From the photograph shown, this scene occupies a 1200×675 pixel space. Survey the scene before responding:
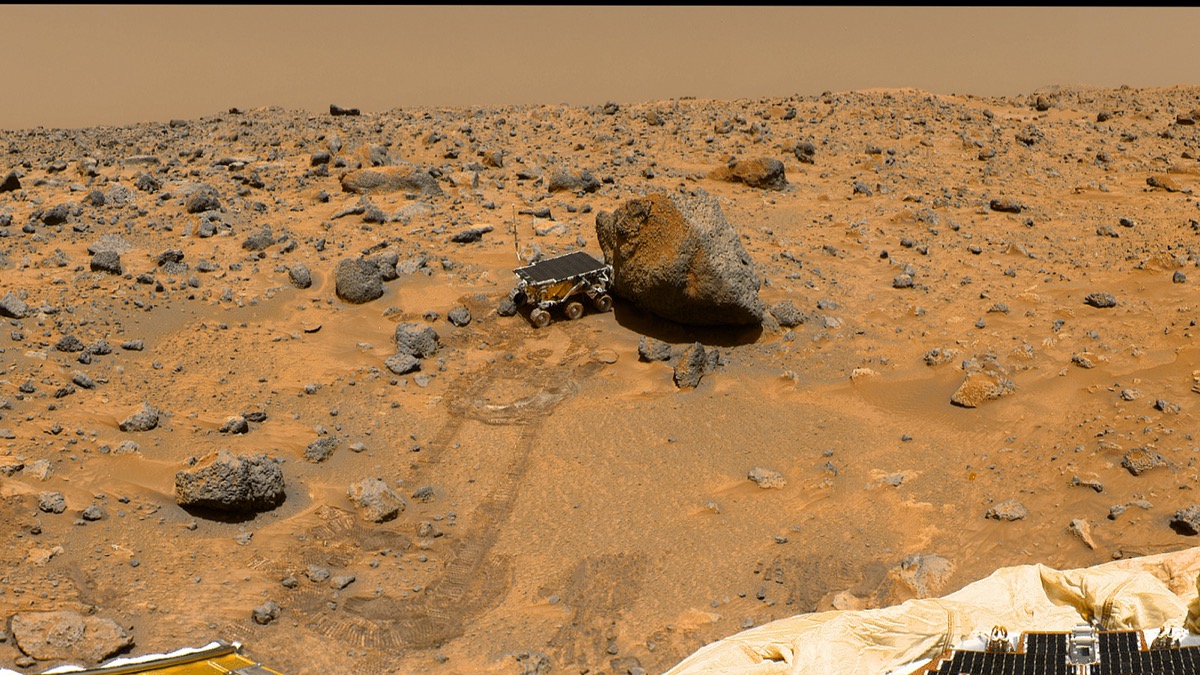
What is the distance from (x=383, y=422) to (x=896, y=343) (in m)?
6.31

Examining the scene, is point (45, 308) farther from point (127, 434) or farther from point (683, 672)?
point (683, 672)

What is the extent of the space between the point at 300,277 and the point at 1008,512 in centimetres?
893

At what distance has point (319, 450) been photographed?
10.5 meters

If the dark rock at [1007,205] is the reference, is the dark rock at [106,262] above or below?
above

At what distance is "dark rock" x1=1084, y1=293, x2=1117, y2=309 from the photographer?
13219 millimetres

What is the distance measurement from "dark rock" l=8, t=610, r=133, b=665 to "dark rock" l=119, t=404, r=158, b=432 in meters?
2.68

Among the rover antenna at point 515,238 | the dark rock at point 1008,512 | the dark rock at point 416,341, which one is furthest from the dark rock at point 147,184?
the dark rock at point 1008,512

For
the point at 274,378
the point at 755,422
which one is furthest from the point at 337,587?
the point at 755,422

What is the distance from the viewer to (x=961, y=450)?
1075cm

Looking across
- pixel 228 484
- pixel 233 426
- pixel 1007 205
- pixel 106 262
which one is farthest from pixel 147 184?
pixel 1007 205

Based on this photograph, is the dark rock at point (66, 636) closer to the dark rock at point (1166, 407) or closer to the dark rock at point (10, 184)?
the dark rock at point (10, 184)

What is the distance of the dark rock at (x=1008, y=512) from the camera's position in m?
9.56

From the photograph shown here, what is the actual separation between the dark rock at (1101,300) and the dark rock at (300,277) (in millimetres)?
10198

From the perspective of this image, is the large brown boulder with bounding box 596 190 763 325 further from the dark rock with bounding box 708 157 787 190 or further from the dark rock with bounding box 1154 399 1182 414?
the dark rock with bounding box 708 157 787 190
